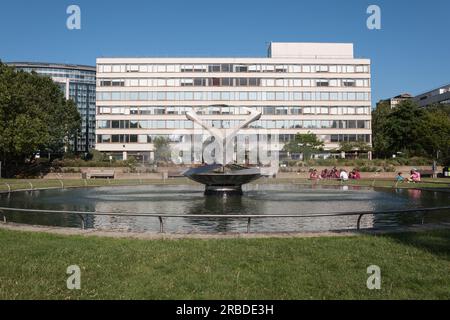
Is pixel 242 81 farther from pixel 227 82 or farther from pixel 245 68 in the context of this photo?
pixel 227 82

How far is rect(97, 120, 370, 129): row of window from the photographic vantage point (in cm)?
9144

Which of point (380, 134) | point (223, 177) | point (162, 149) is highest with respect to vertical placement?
point (380, 134)

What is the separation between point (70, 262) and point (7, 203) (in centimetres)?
1433

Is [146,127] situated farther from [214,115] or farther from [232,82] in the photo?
[232,82]

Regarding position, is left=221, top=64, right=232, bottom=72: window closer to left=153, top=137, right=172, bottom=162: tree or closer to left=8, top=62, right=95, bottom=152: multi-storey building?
left=153, top=137, right=172, bottom=162: tree

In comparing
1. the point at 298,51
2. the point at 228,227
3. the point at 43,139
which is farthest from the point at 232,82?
the point at 228,227

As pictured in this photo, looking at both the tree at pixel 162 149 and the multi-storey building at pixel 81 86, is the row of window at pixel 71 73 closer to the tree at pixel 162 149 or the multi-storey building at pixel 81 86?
the multi-storey building at pixel 81 86

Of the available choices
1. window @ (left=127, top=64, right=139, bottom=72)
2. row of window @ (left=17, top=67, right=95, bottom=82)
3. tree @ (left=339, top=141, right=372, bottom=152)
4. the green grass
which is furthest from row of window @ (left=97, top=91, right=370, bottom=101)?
row of window @ (left=17, top=67, right=95, bottom=82)

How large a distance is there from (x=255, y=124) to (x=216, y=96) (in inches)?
409

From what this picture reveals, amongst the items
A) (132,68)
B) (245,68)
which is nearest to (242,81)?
(245,68)

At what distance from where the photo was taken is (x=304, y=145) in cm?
8000

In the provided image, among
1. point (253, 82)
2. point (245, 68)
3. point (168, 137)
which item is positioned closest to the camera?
point (168, 137)

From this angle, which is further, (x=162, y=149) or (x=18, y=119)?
(x=162, y=149)

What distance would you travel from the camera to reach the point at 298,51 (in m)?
97.7
